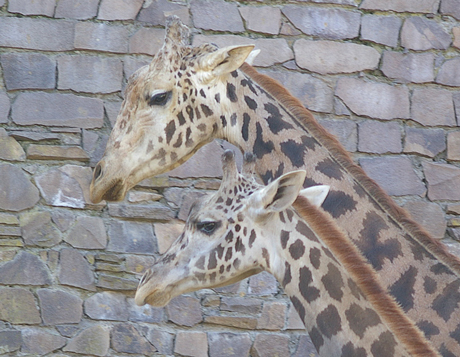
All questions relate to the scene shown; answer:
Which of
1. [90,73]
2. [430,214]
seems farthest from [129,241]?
[430,214]

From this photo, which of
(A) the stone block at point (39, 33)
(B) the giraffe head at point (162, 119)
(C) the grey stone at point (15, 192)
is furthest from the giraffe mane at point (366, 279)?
(A) the stone block at point (39, 33)

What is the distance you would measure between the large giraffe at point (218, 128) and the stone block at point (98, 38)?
1540mm

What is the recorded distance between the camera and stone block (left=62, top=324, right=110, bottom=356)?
4133 mm

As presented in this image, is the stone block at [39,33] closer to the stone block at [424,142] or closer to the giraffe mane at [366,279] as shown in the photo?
the stone block at [424,142]

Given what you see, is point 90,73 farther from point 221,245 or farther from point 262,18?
point 221,245

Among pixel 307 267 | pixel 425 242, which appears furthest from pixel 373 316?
pixel 425 242

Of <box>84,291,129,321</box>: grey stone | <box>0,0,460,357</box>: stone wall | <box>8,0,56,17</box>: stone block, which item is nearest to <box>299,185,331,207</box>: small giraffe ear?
<box>0,0,460,357</box>: stone wall

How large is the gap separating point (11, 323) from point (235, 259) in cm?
237

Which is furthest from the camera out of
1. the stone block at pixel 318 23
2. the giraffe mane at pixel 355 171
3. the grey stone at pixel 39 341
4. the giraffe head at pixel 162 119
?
the stone block at pixel 318 23

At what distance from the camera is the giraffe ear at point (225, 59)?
259cm

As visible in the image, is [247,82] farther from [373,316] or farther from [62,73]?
[62,73]

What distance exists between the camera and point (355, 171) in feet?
8.34

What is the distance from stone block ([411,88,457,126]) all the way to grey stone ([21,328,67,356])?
102 inches

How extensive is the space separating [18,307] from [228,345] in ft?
→ 4.20
